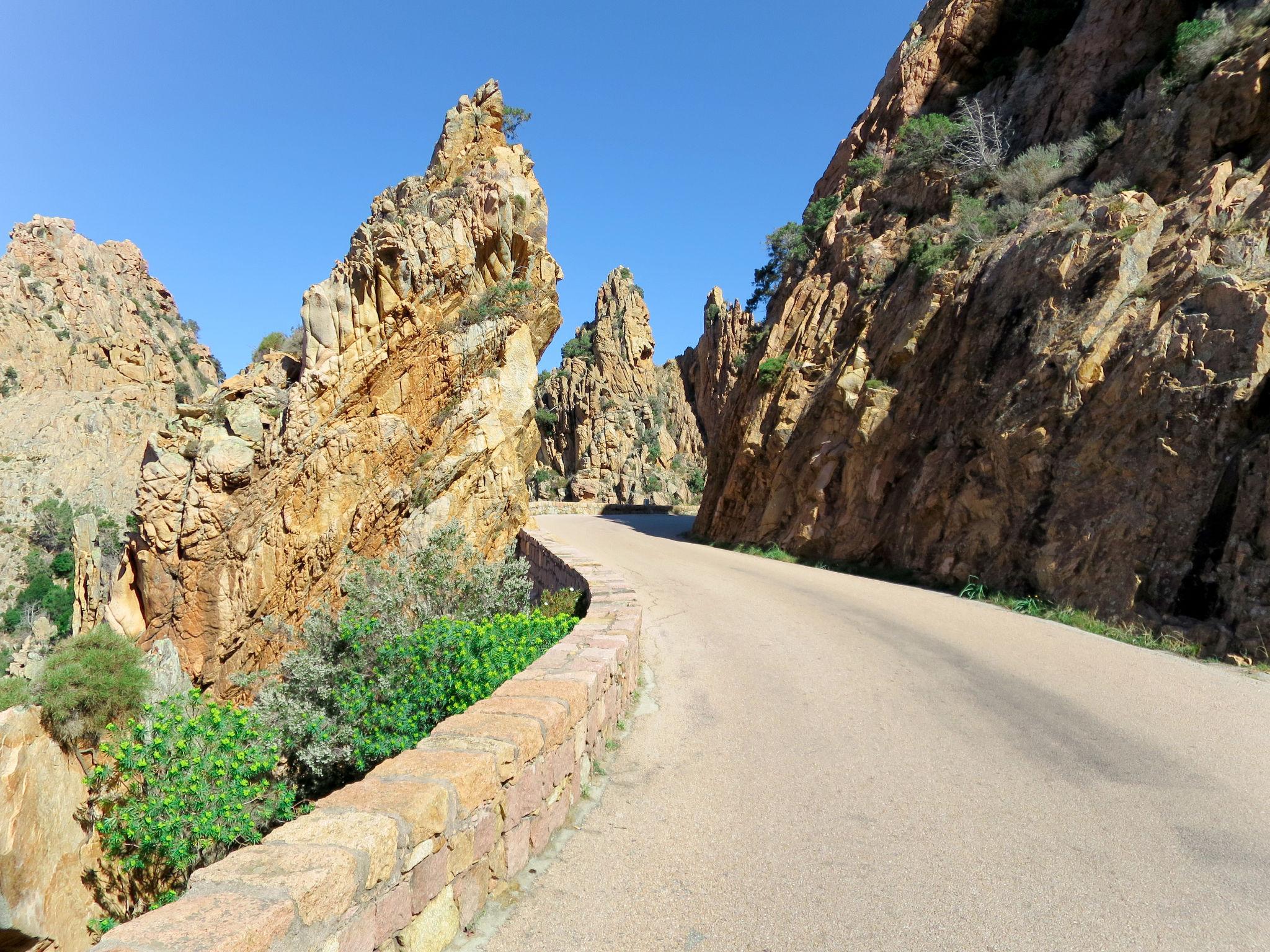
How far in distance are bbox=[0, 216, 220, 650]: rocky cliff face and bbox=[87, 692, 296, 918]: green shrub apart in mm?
57906

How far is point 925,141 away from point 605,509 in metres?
27.5

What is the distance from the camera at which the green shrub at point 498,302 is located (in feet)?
61.2

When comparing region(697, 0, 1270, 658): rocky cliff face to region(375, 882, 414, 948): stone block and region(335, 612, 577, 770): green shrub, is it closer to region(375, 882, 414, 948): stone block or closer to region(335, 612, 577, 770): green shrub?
region(335, 612, 577, 770): green shrub

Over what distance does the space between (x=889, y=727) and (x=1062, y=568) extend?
5.65 meters

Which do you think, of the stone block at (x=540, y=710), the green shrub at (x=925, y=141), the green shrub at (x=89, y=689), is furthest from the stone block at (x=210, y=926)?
the green shrub at (x=925, y=141)

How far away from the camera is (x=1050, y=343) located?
38.0ft

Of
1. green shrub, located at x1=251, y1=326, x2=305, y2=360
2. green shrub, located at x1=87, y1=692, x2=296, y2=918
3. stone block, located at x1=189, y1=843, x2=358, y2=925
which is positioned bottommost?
green shrub, located at x1=87, y1=692, x2=296, y2=918

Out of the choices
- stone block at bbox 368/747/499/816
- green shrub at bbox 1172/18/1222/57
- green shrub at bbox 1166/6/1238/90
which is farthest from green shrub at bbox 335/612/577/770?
green shrub at bbox 1172/18/1222/57

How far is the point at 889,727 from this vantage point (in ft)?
17.2

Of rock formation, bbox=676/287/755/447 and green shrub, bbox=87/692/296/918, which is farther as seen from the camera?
rock formation, bbox=676/287/755/447

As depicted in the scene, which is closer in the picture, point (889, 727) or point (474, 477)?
point (889, 727)

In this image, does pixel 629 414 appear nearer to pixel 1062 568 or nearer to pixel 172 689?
pixel 172 689

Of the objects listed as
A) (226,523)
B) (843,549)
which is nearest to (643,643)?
(843,549)

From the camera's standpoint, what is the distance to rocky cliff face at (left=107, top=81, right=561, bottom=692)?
54.6ft
